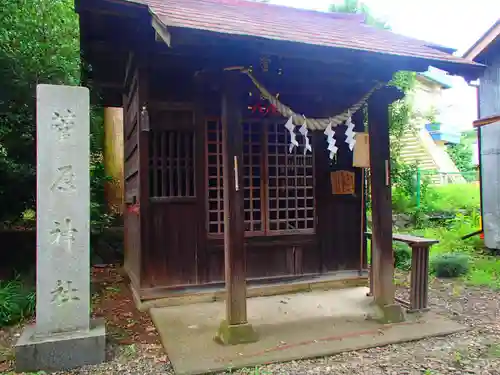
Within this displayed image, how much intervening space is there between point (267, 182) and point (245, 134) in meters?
0.86

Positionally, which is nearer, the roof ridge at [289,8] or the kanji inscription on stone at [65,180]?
the kanji inscription on stone at [65,180]

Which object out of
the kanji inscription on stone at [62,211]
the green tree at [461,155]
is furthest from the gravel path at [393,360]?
the green tree at [461,155]

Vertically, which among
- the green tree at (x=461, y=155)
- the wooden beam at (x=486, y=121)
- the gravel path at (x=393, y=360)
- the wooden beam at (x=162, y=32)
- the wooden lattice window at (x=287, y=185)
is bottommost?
the gravel path at (x=393, y=360)

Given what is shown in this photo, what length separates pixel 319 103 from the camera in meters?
7.01

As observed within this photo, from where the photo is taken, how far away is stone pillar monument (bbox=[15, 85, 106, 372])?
419 cm

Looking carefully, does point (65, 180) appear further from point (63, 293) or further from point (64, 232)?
point (63, 293)

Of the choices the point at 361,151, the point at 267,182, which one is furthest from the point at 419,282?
the point at 267,182

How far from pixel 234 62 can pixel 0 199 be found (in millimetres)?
5783

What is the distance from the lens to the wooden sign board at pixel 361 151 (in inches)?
222

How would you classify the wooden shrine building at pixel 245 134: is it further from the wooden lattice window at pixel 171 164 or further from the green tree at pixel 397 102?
the green tree at pixel 397 102

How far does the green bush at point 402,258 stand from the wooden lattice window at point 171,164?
5.74 metres

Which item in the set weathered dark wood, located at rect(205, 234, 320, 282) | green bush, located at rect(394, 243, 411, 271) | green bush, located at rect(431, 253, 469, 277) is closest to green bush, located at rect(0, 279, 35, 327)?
weathered dark wood, located at rect(205, 234, 320, 282)

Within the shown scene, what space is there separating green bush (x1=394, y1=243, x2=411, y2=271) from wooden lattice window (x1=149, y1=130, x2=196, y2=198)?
5.74 metres

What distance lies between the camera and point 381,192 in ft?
17.6
